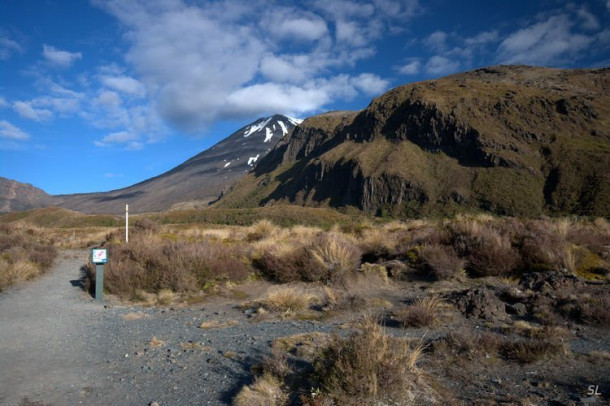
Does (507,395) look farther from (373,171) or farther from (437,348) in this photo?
(373,171)

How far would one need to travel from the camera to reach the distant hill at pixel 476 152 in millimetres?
64750

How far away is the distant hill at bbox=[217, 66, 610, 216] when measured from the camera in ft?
212

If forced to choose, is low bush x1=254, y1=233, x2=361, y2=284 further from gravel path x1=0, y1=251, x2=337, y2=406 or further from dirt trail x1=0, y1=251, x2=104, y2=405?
dirt trail x1=0, y1=251, x2=104, y2=405

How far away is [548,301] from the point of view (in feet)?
21.5

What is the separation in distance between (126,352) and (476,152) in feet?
275

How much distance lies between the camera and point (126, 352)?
17.5 feet

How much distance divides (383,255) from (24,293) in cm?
944

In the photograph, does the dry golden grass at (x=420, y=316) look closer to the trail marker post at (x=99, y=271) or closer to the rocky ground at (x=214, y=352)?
the rocky ground at (x=214, y=352)

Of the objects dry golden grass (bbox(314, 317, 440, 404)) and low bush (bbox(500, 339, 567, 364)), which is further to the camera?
low bush (bbox(500, 339, 567, 364))

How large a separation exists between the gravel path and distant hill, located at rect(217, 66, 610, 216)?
61.4 meters

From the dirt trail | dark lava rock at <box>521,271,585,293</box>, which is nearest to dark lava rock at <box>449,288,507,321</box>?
dark lava rock at <box>521,271,585,293</box>

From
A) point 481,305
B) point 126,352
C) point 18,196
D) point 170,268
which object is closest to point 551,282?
point 481,305

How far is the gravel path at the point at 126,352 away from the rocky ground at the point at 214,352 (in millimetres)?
14

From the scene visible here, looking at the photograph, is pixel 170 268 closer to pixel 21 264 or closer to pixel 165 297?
pixel 165 297
